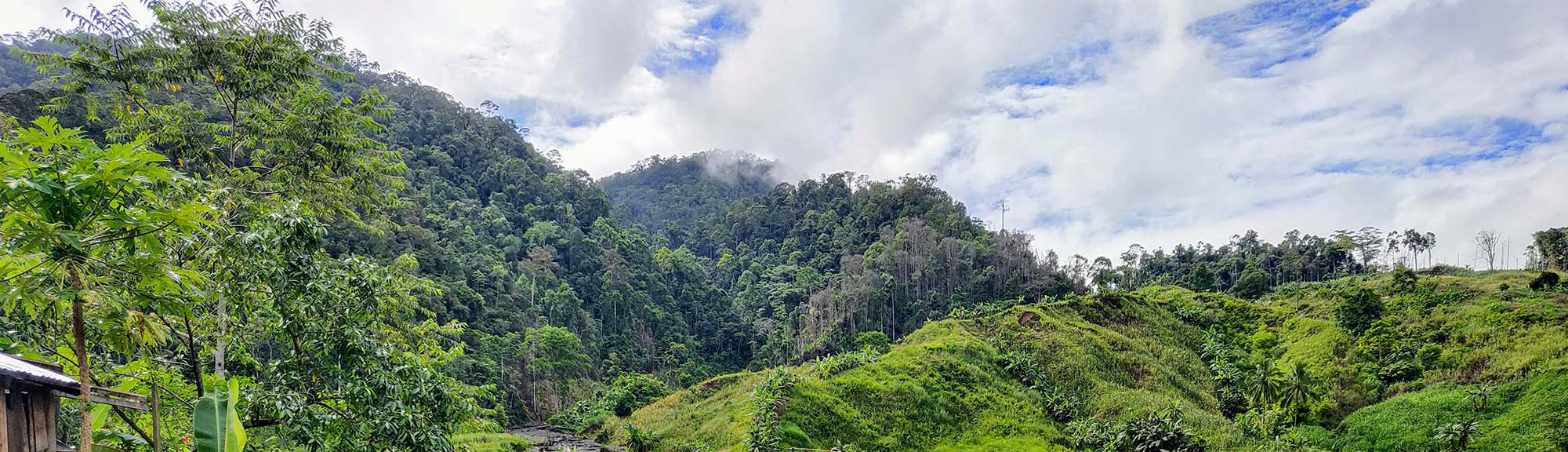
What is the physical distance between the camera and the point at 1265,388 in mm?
24016

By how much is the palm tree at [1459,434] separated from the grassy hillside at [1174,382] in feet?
0.92

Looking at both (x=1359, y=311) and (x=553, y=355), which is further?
(x=553, y=355)

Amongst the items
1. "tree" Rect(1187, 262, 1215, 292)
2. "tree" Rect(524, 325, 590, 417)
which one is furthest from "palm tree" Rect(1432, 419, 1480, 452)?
"tree" Rect(524, 325, 590, 417)

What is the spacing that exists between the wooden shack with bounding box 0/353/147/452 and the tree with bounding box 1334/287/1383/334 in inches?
1467

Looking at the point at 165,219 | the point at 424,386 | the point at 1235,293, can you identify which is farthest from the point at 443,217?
the point at 1235,293

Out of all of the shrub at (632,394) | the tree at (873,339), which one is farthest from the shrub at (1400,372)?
the shrub at (632,394)

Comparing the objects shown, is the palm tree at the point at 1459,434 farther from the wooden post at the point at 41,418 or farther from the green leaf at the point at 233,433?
the wooden post at the point at 41,418

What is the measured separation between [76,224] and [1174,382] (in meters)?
31.9

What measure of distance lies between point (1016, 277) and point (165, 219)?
186 feet

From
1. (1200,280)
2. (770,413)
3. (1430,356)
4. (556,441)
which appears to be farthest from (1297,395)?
(1200,280)

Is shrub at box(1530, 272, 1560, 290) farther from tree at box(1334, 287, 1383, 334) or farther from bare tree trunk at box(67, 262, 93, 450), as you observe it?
bare tree trunk at box(67, 262, 93, 450)

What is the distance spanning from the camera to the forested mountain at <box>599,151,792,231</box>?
3836 inches

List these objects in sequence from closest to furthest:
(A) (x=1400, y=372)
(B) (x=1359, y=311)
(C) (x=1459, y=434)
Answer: (C) (x=1459, y=434) < (A) (x=1400, y=372) < (B) (x=1359, y=311)

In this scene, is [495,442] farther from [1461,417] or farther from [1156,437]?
[1461,417]
